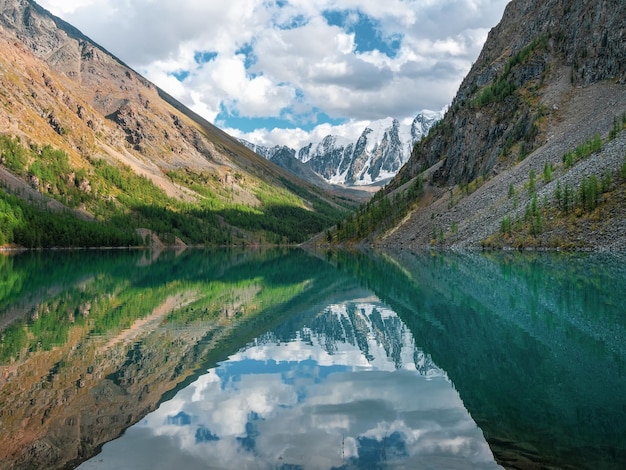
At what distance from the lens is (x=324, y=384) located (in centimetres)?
2006

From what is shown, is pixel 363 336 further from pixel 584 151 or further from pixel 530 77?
pixel 530 77

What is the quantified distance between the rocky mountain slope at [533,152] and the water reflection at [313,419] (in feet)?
226

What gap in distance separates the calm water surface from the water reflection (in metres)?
0.07

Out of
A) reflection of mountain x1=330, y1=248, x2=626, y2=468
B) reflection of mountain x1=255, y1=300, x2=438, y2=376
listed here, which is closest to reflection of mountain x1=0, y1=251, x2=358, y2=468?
reflection of mountain x1=255, y1=300, x2=438, y2=376

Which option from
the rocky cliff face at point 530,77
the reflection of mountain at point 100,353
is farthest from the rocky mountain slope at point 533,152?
the reflection of mountain at point 100,353

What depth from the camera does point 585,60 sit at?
473 feet

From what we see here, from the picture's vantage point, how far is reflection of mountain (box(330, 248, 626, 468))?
13.0 meters

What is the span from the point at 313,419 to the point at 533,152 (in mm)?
127524

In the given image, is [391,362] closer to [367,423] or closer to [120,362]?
[367,423]

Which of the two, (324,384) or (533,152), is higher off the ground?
(533,152)

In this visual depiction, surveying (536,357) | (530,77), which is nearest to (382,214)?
(530,77)

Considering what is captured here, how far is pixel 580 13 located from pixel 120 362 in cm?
16763

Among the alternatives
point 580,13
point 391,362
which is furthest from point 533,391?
point 580,13

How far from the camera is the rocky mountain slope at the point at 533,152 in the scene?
8931 centimetres
